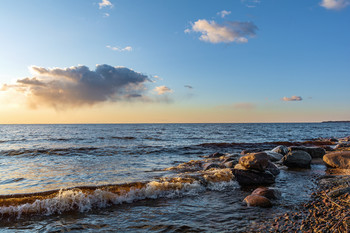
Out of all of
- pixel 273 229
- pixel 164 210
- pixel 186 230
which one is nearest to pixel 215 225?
pixel 186 230

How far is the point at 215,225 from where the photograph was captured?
574 cm

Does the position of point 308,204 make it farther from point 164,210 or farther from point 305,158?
point 305,158

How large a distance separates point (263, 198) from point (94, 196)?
578cm

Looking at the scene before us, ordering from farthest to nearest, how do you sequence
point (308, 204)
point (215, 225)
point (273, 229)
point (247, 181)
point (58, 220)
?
1. point (247, 181)
2. point (308, 204)
3. point (58, 220)
4. point (215, 225)
5. point (273, 229)

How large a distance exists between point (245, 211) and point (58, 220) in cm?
548

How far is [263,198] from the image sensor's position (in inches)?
284

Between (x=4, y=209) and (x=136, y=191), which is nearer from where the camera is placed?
(x=4, y=209)

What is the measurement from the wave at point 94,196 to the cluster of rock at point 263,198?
7.11ft

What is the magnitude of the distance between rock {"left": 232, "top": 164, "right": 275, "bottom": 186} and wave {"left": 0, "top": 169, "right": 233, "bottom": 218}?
598 mm

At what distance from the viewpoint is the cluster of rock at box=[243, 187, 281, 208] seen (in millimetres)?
7070

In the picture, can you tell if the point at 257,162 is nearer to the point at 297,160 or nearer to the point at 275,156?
the point at 297,160

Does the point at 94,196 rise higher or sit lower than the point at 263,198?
lower

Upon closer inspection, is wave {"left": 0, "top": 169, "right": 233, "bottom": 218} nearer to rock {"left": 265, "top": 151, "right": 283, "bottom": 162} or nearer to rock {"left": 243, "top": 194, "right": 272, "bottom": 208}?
rock {"left": 243, "top": 194, "right": 272, "bottom": 208}

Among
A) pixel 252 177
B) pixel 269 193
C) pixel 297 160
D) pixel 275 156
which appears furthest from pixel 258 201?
pixel 275 156
